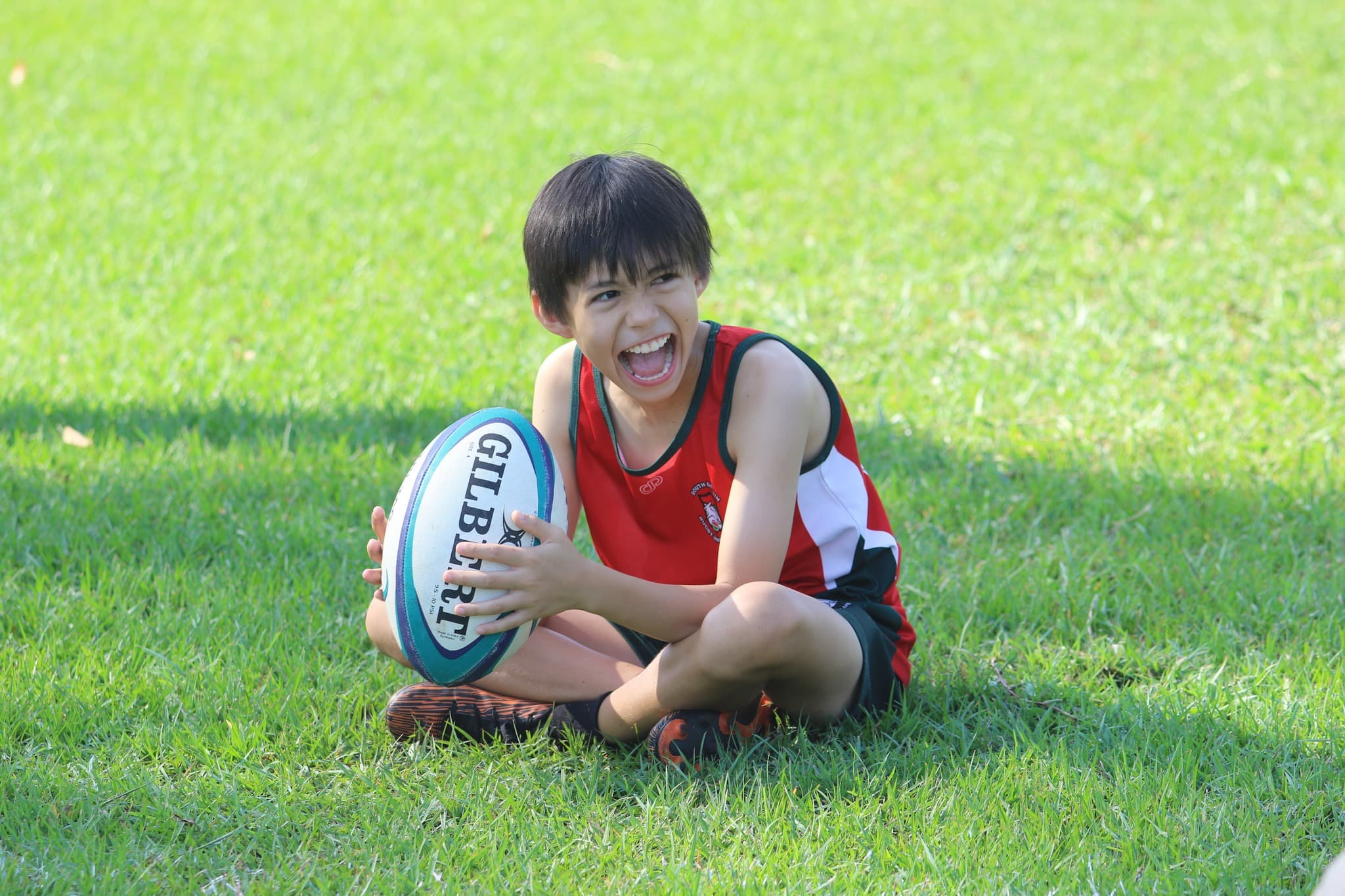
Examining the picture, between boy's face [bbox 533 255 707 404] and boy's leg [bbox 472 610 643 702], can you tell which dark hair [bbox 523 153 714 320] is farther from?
boy's leg [bbox 472 610 643 702]

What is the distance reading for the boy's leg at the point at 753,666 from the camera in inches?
97.7

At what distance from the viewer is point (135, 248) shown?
6.15 m

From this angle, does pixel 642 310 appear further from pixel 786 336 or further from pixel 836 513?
pixel 786 336

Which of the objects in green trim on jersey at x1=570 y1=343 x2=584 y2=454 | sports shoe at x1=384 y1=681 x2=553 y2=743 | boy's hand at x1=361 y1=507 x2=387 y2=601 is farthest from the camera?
green trim on jersey at x1=570 y1=343 x2=584 y2=454

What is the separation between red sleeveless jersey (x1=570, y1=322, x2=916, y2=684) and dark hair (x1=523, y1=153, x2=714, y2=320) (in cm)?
25

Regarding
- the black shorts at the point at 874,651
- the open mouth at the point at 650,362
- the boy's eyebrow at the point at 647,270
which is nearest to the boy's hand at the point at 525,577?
the open mouth at the point at 650,362

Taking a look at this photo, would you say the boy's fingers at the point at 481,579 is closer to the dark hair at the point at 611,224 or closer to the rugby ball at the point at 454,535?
the rugby ball at the point at 454,535

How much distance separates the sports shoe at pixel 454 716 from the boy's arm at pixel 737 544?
369 mm

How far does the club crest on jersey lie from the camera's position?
2.76 m

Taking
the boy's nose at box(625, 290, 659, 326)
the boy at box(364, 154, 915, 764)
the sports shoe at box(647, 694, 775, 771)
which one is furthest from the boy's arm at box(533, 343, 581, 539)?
the sports shoe at box(647, 694, 775, 771)

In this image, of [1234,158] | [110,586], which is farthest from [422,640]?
[1234,158]

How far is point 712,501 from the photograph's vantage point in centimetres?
277

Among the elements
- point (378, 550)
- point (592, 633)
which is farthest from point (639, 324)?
point (592, 633)

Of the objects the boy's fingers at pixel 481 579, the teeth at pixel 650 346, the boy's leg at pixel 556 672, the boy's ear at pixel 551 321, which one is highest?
the boy's ear at pixel 551 321
